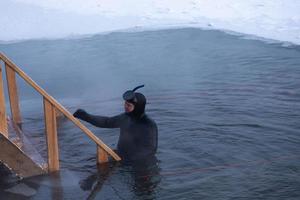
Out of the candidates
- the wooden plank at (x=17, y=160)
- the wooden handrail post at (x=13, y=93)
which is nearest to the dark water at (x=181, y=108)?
the wooden plank at (x=17, y=160)

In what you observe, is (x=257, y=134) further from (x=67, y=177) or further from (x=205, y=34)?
(x=205, y=34)

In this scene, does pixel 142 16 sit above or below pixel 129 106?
below

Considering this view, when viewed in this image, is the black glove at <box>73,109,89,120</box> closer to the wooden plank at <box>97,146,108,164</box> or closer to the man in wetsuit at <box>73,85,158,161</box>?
the man in wetsuit at <box>73,85,158,161</box>

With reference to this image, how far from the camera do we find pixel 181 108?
9523 mm

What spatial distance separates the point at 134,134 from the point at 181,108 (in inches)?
116

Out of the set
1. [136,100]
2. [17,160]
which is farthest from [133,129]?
[17,160]

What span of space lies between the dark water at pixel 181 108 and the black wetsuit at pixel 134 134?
0.77ft

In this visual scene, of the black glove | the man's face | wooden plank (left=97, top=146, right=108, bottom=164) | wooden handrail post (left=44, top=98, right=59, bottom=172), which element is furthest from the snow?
wooden handrail post (left=44, top=98, right=59, bottom=172)

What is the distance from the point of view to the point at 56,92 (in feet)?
35.7

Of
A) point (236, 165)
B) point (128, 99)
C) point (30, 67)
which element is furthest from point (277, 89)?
point (30, 67)

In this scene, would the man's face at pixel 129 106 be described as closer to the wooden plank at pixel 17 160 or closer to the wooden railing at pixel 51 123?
the wooden railing at pixel 51 123

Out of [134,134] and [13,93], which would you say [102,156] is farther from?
[13,93]

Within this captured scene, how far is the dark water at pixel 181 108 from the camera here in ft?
20.2

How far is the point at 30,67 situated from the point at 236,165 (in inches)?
311
